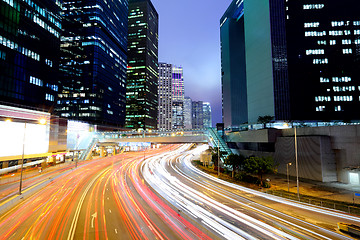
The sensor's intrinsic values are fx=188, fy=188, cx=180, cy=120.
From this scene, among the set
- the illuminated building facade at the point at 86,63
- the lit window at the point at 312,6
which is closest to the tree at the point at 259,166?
the lit window at the point at 312,6

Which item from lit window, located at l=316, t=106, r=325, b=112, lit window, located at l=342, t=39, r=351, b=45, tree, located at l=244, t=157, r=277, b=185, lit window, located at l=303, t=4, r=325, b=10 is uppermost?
lit window, located at l=303, t=4, r=325, b=10

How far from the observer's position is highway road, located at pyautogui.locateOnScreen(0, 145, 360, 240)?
1516 cm

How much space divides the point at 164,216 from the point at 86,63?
118m

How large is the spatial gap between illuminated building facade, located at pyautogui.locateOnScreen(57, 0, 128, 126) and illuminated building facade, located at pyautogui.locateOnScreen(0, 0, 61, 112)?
44381mm

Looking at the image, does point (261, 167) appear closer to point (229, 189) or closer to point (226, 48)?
point (229, 189)

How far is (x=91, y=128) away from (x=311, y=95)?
99499 millimetres

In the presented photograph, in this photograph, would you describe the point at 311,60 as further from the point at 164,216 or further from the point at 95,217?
the point at 95,217

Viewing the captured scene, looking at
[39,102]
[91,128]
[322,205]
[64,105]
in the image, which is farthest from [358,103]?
[64,105]

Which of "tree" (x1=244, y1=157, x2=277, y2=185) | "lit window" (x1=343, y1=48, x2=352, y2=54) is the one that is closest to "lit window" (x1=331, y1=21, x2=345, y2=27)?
"lit window" (x1=343, y1=48, x2=352, y2=54)

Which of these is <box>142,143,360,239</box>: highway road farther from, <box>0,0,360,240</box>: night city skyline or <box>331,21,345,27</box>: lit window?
<box>331,21,345,27</box>: lit window

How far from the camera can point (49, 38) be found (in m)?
65.7

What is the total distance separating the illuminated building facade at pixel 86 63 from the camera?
113812 millimetres

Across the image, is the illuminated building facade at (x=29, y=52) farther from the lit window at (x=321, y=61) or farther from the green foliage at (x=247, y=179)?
the lit window at (x=321, y=61)

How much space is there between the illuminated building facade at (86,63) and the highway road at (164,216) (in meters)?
95.2
